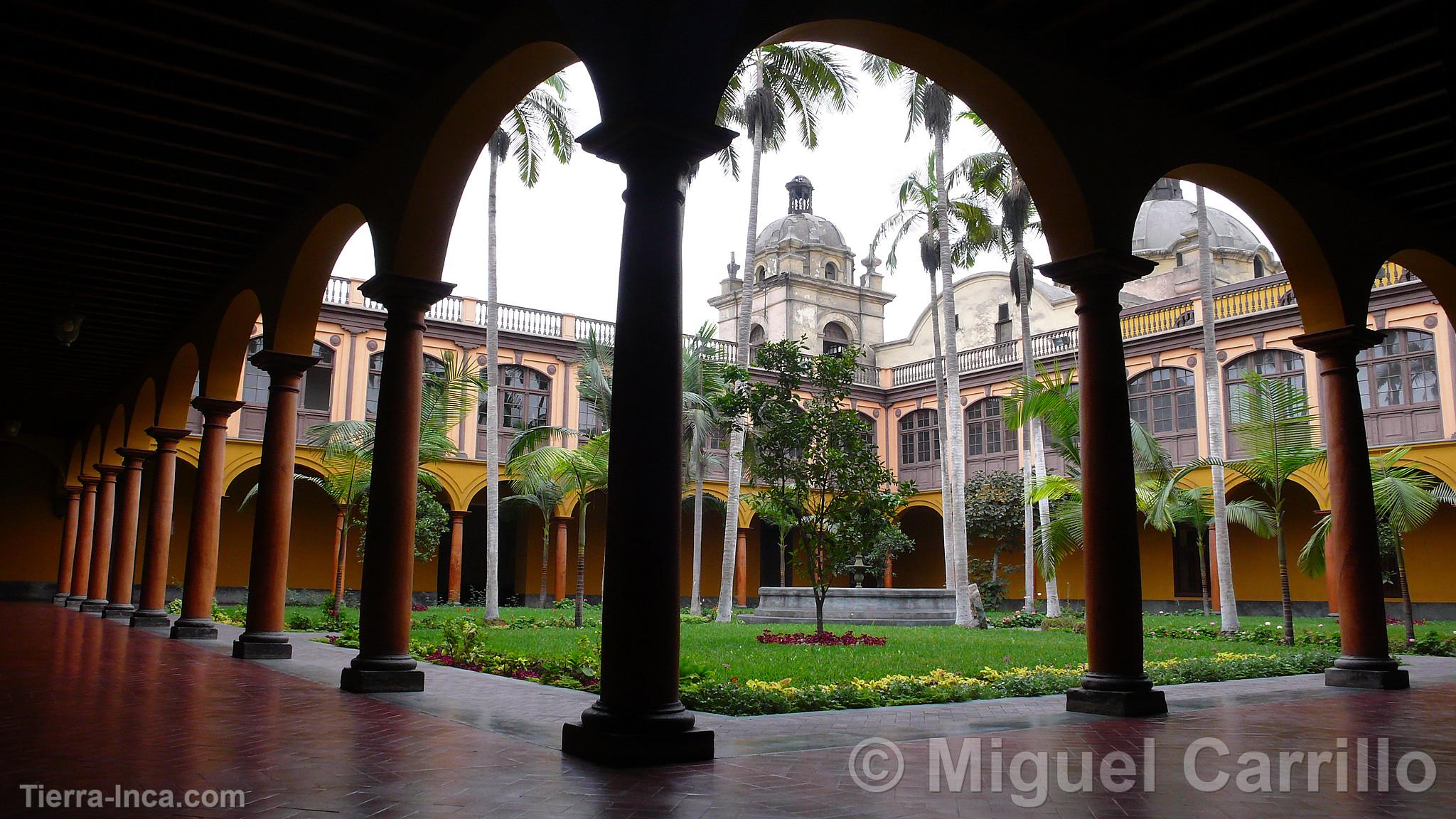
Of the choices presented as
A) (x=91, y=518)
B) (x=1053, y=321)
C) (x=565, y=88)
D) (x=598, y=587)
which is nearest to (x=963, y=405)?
(x=1053, y=321)

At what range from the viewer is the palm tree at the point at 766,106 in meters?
21.3

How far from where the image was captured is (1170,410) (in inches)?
1099

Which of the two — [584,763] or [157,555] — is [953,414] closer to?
[157,555]

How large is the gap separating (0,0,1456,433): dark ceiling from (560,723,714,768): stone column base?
14.9ft

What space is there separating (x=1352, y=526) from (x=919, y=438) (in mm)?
25688

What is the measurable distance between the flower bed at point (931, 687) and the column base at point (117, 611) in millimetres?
13361

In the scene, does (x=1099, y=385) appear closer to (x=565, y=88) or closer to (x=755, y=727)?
(x=755, y=727)

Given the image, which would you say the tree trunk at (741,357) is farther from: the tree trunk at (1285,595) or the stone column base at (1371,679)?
the stone column base at (1371,679)

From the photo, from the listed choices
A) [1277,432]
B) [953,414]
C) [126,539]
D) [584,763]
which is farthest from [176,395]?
[1277,432]

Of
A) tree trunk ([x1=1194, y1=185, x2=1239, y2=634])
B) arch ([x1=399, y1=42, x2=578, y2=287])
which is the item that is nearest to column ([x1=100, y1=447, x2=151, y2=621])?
arch ([x1=399, y1=42, x2=578, y2=287])

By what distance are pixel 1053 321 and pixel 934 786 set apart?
3489cm

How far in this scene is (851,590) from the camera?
2138 cm

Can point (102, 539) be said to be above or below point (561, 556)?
above

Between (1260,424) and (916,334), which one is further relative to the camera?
(916,334)
